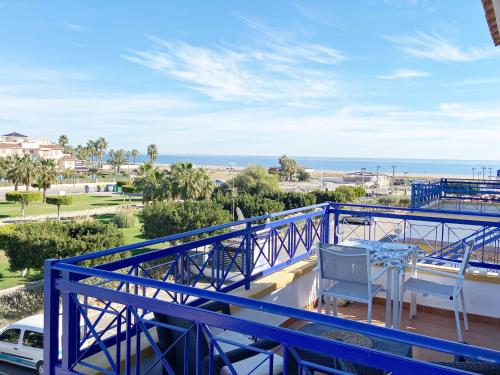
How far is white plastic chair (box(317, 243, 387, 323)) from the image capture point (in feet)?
12.3

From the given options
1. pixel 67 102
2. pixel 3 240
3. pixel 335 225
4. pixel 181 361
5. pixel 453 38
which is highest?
pixel 67 102

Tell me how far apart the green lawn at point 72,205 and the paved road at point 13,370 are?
89.9 feet

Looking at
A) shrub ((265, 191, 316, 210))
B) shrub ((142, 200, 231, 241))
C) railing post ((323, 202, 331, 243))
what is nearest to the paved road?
railing post ((323, 202, 331, 243))

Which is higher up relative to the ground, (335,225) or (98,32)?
(98,32)

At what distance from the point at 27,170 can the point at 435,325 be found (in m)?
45.3

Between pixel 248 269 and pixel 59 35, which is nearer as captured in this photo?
pixel 248 269

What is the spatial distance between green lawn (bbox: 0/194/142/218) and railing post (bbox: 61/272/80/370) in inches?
1427

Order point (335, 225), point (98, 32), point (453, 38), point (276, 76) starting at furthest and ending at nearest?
point (276, 76) → point (98, 32) → point (453, 38) → point (335, 225)

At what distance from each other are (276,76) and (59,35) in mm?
24857

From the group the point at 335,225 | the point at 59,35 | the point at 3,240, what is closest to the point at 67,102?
the point at 59,35

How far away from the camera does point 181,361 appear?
2.61 metres

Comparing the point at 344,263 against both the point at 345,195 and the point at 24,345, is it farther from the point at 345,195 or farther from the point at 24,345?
the point at 345,195

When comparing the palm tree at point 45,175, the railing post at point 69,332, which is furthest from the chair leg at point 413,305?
the palm tree at point 45,175

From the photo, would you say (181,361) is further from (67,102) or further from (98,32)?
(67,102)
